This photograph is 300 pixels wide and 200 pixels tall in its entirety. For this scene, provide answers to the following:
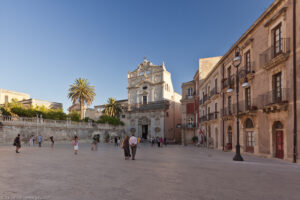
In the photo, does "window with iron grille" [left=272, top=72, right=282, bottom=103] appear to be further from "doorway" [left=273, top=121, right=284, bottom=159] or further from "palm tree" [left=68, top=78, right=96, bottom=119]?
"palm tree" [left=68, top=78, right=96, bottom=119]

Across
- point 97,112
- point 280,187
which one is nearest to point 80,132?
point 97,112

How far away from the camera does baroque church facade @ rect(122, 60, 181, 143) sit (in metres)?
50.8

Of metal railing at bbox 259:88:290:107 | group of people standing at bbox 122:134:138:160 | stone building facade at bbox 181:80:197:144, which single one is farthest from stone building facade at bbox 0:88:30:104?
metal railing at bbox 259:88:290:107

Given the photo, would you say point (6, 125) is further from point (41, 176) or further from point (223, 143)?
point (223, 143)

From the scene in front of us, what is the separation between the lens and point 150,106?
53594 millimetres

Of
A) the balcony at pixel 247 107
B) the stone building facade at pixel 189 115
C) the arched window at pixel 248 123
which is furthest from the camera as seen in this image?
the stone building facade at pixel 189 115

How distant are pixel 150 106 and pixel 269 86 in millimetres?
39881

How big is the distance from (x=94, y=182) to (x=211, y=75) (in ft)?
79.1

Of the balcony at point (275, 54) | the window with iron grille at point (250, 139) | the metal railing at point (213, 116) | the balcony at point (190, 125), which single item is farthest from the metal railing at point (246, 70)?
the balcony at point (190, 125)

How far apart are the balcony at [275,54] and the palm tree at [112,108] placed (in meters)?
45.8

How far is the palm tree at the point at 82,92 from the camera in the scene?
48031 millimetres

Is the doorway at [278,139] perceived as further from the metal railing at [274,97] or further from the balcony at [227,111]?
the balcony at [227,111]

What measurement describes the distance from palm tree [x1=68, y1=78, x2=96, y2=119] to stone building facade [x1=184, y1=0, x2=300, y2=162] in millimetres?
34881

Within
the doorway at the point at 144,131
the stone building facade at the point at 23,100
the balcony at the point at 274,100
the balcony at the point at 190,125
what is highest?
the stone building facade at the point at 23,100
